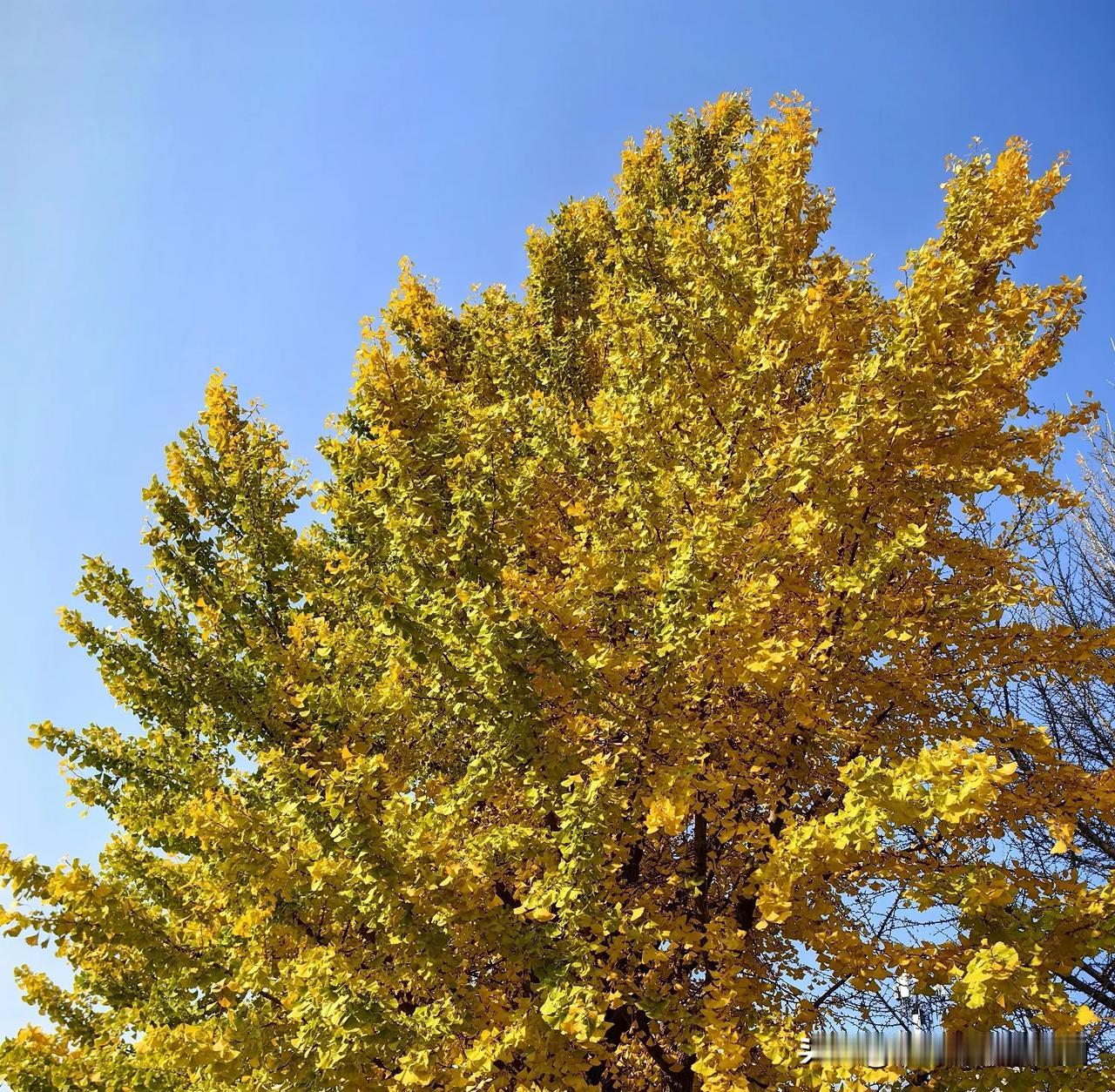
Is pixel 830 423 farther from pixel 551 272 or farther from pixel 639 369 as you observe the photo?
pixel 551 272

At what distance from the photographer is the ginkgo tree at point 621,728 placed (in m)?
3.63

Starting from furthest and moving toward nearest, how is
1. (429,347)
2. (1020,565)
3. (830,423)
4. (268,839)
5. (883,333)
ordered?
(429,347)
(883,333)
(1020,565)
(830,423)
(268,839)

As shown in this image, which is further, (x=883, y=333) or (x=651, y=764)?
(x=883, y=333)

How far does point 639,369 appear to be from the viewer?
6.08 m

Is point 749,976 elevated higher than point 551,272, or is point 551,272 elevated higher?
point 551,272

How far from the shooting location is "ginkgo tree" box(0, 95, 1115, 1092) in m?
3.63

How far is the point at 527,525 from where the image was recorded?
213 inches

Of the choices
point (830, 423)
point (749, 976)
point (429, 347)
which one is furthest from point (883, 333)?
point (429, 347)

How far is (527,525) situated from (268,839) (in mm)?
2694

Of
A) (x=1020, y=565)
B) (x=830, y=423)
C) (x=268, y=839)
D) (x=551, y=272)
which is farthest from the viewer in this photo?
(x=551, y=272)

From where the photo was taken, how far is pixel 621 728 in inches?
168

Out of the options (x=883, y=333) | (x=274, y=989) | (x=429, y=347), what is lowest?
(x=274, y=989)

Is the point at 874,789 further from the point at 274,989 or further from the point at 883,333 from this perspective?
the point at 883,333

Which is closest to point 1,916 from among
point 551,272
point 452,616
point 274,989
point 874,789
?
point 274,989
